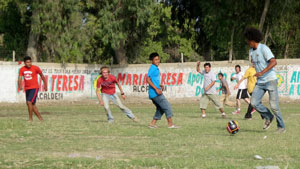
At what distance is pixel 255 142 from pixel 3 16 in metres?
30.0

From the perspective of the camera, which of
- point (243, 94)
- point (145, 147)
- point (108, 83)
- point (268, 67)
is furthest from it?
point (243, 94)

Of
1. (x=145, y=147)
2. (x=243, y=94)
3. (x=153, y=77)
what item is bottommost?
(x=145, y=147)

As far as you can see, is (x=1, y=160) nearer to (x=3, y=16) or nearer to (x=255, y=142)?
(x=255, y=142)

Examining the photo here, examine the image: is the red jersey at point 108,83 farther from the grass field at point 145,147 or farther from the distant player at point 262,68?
the distant player at point 262,68

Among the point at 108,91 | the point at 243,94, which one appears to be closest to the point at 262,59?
the point at 108,91

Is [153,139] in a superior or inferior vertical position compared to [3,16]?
inferior

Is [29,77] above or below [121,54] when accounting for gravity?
below

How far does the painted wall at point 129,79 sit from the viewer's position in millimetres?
29172

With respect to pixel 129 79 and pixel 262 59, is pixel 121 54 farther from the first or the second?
pixel 262 59

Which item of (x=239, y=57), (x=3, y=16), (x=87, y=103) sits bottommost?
(x=87, y=103)

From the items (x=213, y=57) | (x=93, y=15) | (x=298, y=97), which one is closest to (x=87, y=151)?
(x=298, y=97)

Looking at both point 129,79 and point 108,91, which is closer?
point 108,91

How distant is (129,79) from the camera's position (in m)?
34.1

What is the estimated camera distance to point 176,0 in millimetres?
39688
